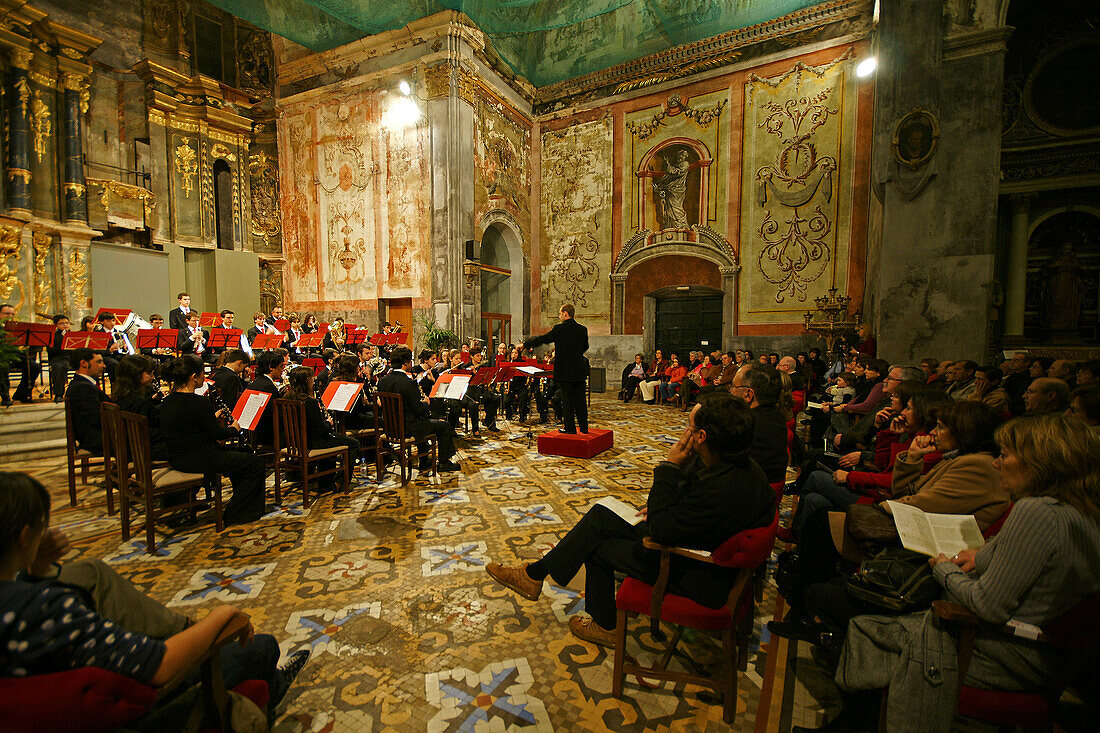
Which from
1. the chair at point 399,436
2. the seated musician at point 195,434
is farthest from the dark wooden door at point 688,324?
the seated musician at point 195,434

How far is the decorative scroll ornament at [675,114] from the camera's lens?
11727mm

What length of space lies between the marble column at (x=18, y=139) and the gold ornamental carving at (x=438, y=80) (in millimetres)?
7383

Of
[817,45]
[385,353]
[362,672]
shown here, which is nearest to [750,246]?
[817,45]

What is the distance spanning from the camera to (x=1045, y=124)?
8.28 metres

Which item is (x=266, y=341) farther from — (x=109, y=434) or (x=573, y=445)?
(x=573, y=445)

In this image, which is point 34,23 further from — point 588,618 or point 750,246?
point 750,246

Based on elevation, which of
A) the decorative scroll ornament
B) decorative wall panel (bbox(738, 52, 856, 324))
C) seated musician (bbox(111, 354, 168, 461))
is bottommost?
seated musician (bbox(111, 354, 168, 461))

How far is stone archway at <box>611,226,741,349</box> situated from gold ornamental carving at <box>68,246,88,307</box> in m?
11.8

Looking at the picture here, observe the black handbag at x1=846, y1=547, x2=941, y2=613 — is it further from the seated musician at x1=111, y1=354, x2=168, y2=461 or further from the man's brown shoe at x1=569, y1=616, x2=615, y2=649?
the seated musician at x1=111, y1=354, x2=168, y2=461

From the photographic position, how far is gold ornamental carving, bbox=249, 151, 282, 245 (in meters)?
12.8

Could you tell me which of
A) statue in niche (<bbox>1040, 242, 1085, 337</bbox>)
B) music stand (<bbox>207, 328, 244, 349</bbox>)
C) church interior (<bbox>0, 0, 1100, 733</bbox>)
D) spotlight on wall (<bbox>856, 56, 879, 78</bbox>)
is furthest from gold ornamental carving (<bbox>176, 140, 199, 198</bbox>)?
statue in niche (<bbox>1040, 242, 1085, 337</bbox>)

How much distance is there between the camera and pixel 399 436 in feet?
15.5

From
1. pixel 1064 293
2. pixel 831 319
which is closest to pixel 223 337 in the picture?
pixel 831 319

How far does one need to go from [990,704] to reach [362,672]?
90.2 inches
